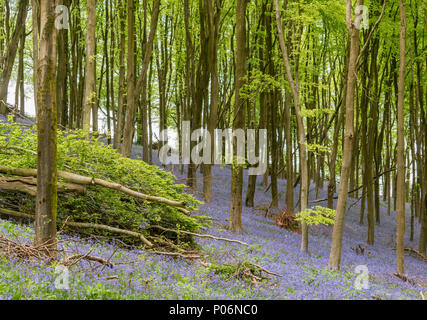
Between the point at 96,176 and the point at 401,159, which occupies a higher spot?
the point at 401,159

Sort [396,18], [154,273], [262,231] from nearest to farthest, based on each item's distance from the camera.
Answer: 1. [154,273]
2. [262,231]
3. [396,18]

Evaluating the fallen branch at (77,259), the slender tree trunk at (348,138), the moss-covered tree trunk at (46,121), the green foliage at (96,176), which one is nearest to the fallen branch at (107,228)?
the green foliage at (96,176)

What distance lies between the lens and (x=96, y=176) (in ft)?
26.0

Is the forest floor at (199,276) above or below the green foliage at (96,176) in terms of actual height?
below

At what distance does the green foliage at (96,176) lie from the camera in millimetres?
7723

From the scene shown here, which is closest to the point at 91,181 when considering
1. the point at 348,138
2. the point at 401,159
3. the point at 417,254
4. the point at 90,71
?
the point at 90,71

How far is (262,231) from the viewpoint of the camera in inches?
535

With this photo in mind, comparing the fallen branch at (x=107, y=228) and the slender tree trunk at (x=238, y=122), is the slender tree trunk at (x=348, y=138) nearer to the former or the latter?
the slender tree trunk at (x=238, y=122)

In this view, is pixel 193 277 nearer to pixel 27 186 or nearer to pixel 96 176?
pixel 96 176

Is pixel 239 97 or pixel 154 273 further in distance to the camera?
pixel 239 97

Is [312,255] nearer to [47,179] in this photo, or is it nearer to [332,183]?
[332,183]

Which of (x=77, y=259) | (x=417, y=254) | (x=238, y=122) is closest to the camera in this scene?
(x=77, y=259)

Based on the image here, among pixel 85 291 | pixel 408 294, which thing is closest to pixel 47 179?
pixel 85 291
